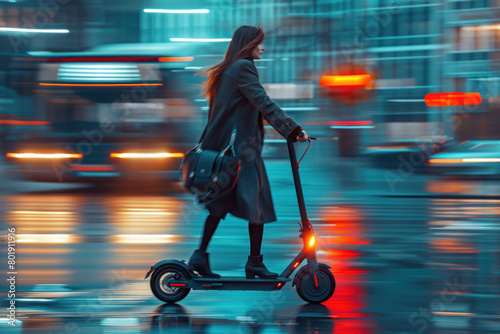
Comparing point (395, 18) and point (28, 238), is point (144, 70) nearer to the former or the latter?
point (28, 238)

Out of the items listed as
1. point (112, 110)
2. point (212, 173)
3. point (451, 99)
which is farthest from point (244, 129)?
point (451, 99)

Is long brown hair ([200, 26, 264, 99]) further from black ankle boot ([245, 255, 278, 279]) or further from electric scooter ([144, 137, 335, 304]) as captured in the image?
black ankle boot ([245, 255, 278, 279])

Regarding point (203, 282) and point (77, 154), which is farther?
point (77, 154)

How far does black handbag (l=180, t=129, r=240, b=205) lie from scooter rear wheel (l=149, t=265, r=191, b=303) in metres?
0.53

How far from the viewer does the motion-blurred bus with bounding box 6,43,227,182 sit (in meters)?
16.2

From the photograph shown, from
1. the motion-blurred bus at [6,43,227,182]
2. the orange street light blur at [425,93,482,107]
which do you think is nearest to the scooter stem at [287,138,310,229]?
the motion-blurred bus at [6,43,227,182]

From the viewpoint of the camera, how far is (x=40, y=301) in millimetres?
5348

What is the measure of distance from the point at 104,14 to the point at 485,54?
33.3 metres

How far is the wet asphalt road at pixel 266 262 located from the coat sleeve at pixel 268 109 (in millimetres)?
1182

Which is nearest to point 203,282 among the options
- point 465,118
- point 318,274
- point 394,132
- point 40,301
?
point 318,274

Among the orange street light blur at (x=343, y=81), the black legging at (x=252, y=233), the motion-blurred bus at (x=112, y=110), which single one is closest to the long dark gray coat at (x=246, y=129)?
the black legging at (x=252, y=233)

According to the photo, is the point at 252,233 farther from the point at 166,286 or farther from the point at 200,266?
the point at 166,286

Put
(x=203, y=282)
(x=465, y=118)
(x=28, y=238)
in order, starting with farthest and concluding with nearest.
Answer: (x=465, y=118) < (x=28, y=238) < (x=203, y=282)

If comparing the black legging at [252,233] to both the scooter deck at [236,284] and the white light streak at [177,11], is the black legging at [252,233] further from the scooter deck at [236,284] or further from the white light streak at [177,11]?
the white light streak at [177,11]
